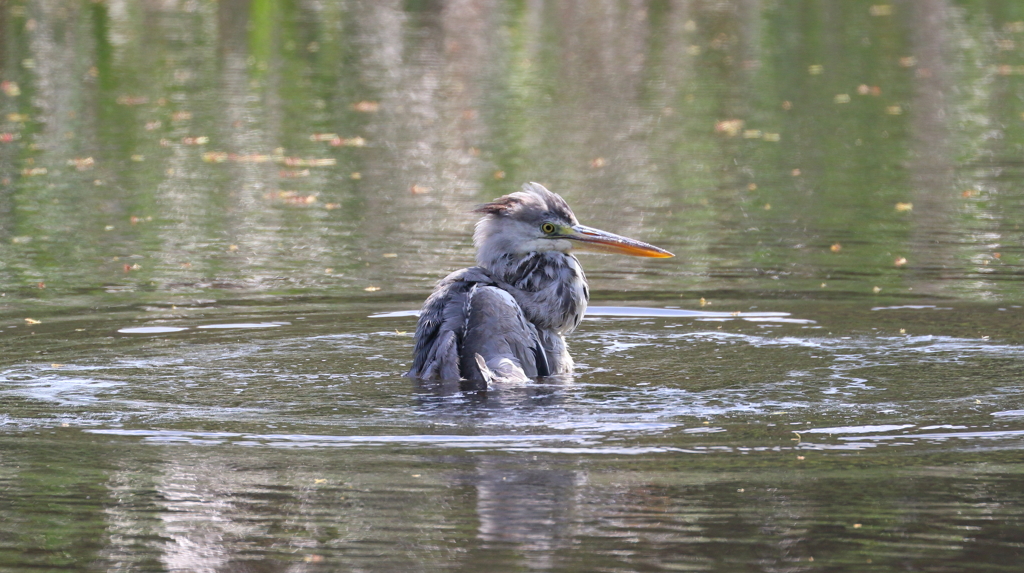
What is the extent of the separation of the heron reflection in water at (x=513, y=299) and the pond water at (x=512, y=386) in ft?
0.92

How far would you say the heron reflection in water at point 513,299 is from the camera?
8680 mm

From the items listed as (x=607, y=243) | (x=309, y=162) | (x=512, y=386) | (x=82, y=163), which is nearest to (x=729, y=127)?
(x=309, y=162)

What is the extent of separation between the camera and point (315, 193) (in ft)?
53.7

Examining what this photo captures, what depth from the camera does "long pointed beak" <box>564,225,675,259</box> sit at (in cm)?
933

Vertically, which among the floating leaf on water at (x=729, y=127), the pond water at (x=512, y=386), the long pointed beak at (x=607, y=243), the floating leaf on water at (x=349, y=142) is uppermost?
the floating leaf on water at (x=729, y=127)

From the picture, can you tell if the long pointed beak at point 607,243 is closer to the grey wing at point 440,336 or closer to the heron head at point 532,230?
the heron head at point 532,230

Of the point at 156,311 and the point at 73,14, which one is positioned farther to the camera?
the point at 73,14

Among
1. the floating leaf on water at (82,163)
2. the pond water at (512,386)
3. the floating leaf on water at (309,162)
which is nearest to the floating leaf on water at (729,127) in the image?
the pond water at (512,386)

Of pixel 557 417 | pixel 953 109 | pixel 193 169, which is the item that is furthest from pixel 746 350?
pixel 953 109

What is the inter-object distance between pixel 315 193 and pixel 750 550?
11129mm

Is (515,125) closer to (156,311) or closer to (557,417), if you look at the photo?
(156,311)

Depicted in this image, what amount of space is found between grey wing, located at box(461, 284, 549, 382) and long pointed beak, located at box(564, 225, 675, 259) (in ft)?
2.23

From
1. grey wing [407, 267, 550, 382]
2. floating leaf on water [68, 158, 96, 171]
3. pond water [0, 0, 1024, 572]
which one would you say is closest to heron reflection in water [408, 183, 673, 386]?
grey wing [407, 267, 550, 382]

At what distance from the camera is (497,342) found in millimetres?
8688
